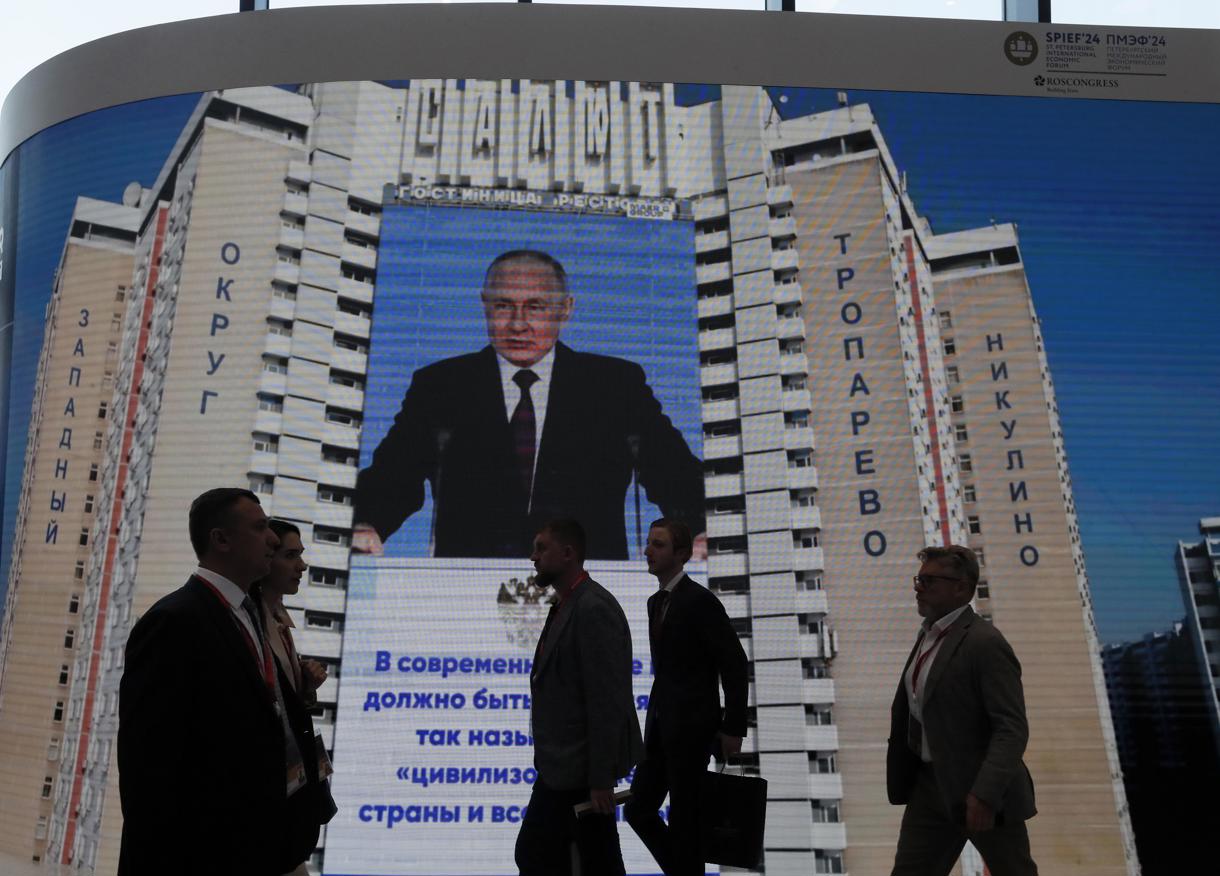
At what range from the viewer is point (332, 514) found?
5.02 meters

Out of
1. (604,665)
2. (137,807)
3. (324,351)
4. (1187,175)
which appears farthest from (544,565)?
(1187,175)

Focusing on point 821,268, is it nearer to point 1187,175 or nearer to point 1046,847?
point 1187,175

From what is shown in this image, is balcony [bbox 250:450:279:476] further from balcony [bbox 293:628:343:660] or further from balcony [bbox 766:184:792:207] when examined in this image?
balcony [bbox 766:184:792:207]

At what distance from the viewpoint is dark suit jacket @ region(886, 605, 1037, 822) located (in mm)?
2486

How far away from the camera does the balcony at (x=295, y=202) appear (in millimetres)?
5312

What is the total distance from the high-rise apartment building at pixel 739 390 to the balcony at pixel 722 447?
11mm

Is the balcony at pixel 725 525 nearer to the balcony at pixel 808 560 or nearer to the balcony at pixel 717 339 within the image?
the balcony at pixel 808 560

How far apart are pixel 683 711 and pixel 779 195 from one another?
10.8 ft

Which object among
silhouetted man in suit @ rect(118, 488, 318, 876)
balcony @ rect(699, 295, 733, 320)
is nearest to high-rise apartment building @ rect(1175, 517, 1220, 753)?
balcony @ rect(699, 295, 733, 320)

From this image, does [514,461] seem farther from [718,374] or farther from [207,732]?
[207,732]

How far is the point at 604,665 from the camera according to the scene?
101 inches

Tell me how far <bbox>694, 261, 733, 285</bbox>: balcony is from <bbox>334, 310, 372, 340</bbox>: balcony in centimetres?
170

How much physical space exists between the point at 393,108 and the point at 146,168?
4.42 ft

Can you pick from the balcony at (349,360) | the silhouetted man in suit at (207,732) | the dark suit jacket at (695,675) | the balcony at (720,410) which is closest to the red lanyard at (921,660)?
the dark suit jacket at (695,675)
